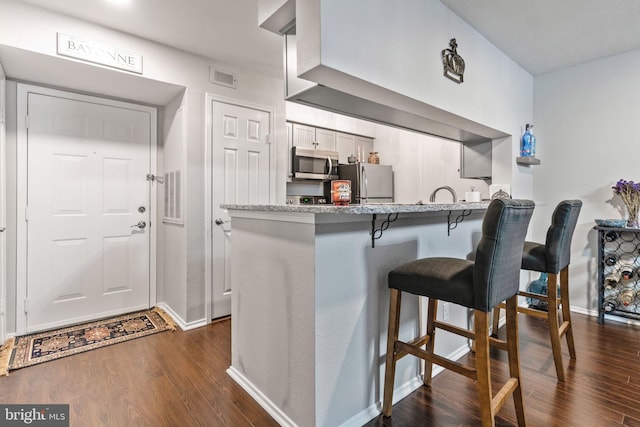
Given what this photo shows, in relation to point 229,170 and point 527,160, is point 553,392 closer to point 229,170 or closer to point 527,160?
point 527,160

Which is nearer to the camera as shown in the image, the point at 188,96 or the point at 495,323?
the point at 495,323

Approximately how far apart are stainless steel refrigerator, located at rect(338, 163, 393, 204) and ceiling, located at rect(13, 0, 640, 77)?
1724 mm

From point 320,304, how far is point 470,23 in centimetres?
231

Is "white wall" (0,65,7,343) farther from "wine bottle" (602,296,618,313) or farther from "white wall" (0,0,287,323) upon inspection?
"wine bottle" (602,296,618,313)

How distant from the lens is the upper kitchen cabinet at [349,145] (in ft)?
14.5

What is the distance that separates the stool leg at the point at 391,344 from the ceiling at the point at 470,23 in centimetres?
194

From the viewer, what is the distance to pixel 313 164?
4.00m

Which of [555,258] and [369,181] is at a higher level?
[369,181]

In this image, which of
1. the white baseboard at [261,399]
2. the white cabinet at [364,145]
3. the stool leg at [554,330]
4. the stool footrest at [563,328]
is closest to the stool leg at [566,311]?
the stool footrest at [563,328]

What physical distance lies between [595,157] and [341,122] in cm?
280

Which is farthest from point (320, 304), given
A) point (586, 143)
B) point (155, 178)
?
point (586, 143)

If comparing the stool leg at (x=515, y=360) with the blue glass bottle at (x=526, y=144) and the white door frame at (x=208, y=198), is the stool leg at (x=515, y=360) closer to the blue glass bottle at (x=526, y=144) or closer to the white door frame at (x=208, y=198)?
the blue glass bottle at (x=526, y=144)

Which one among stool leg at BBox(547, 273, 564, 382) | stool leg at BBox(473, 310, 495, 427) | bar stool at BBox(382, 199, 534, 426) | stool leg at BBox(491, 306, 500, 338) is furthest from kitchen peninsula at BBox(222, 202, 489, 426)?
stool leg at BBox(491, 306, 500, 338)

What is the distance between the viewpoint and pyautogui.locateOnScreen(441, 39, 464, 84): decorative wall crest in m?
2.15
